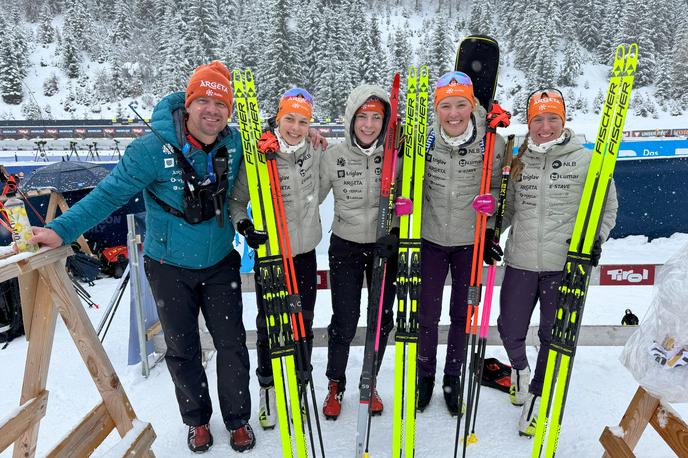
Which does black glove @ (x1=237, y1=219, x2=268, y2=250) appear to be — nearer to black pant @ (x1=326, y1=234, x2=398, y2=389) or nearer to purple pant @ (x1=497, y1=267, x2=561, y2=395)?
black pant @ (x1=326, y1=234, x2=398, y2=389)

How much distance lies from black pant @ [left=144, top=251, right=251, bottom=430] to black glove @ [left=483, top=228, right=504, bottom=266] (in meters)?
1.64

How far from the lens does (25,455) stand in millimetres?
2049

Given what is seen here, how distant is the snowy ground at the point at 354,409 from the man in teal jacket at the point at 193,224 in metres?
0.47

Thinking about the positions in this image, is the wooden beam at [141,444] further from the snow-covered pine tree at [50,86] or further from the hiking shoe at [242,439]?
the snow-covered pine tree at [50,86]

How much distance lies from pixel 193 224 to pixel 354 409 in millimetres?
1806

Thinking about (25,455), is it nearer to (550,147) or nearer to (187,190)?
(187,190)

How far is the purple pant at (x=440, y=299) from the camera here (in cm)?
278

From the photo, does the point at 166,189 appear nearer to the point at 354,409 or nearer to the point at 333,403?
the point at 333,403

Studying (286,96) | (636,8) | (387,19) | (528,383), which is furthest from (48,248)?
(387,19)

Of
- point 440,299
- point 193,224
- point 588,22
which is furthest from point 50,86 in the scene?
point 588,22

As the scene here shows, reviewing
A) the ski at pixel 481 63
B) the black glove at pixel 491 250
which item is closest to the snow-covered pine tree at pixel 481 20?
the ski at pixel 481 63

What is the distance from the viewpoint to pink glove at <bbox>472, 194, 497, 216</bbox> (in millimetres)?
2461

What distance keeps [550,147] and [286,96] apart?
1661 millimetres

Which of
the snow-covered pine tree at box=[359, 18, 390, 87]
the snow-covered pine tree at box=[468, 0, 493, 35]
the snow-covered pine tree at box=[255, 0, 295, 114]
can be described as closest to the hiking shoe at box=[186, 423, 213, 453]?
the snow-covered pine tree at box=[255, 0, 295, 114]
